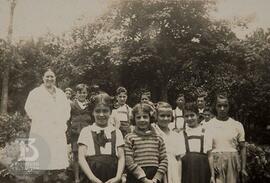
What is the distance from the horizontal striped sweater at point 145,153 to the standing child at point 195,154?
61cm

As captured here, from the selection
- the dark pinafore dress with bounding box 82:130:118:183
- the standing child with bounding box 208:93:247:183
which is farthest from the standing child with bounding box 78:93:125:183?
the standing child with bounding box 208:93:247:183

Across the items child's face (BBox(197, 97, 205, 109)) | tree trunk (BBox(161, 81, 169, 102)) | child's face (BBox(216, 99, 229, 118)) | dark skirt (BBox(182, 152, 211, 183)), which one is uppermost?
tree trunk (BBox(161, 81, 169, 102))

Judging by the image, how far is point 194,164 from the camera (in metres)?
3.69

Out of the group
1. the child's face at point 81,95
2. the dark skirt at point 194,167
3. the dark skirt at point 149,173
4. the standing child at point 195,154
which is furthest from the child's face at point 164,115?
the child's face at point 81,95

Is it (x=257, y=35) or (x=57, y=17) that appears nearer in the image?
(x=57, y=17)

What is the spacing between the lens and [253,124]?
24.4ft

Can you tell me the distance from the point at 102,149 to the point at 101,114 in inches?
10.0

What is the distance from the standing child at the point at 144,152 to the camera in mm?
3082

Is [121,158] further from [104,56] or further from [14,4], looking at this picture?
[104,56]

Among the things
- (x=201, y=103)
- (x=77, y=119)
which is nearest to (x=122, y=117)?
(x=77, y=119)

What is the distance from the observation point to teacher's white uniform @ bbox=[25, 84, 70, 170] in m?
4.29

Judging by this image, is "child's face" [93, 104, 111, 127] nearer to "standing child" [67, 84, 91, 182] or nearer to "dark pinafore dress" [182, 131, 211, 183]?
"dark pinafore dress" [182, 131, 211, 183]

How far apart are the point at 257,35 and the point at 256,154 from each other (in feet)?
12.4

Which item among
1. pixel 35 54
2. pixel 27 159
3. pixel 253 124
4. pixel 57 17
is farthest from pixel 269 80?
pixel 35 54
